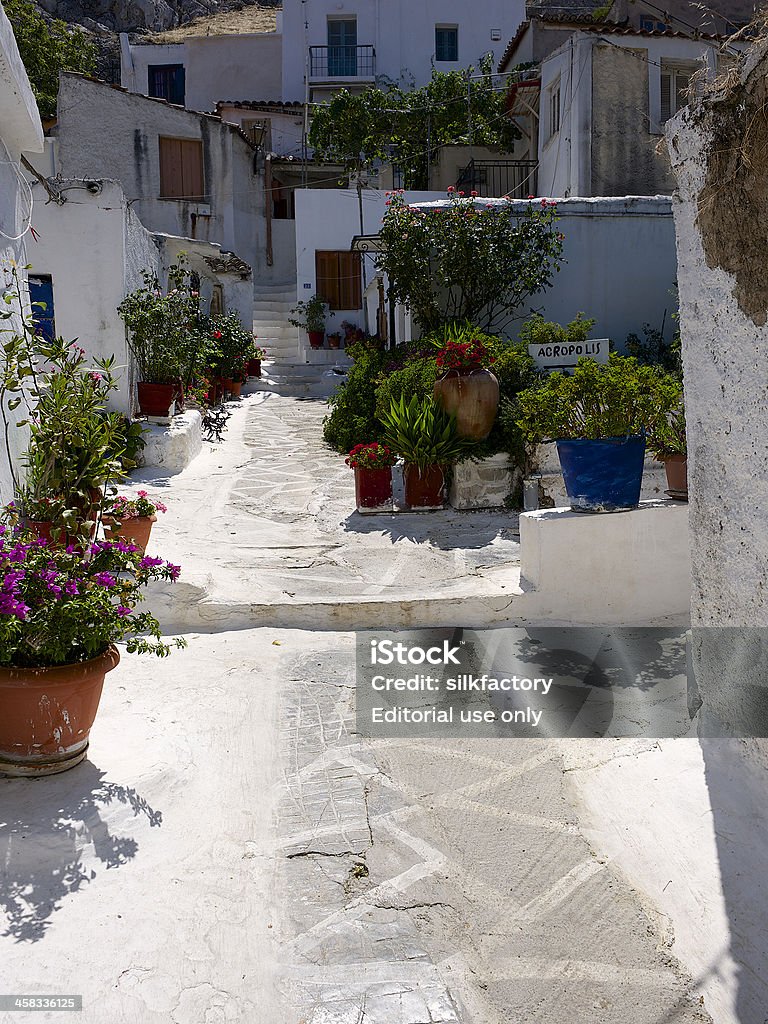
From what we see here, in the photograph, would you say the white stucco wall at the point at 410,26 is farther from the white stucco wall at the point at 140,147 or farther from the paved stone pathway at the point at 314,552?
the paved stone pathway at the point at 314,552

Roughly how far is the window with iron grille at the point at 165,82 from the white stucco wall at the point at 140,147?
1125 cm

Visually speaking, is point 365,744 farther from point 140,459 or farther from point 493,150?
point 493,150

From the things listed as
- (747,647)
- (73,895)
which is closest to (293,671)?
(73,895)

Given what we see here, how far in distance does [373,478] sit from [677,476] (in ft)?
11.0

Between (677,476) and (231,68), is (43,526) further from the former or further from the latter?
(231,68)

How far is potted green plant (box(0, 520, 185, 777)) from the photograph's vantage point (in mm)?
3631

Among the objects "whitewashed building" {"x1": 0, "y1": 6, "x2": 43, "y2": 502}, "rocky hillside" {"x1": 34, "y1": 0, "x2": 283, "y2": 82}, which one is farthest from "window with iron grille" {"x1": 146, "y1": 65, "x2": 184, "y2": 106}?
"whitewashed building" {"x1": 0, "y1": 6, "x2": 43, "y2": 502}

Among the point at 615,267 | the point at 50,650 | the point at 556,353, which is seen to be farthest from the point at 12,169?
the point at 615,267

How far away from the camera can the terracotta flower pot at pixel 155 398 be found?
11102mm

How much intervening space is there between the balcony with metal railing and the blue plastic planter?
1086 inches

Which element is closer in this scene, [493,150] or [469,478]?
[469,478]

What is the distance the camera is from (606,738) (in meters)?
4.46

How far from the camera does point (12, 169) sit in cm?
599

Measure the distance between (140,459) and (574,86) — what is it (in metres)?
10.1
